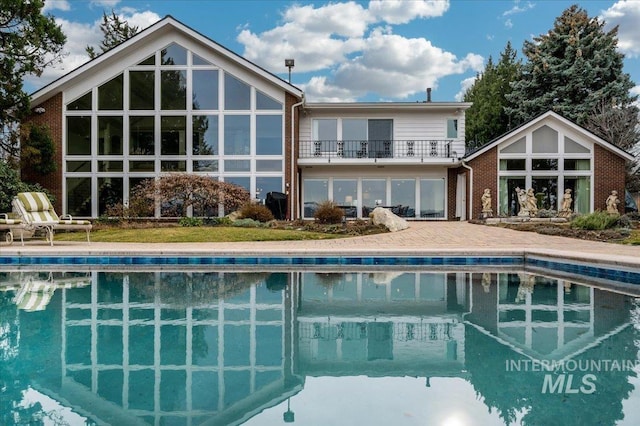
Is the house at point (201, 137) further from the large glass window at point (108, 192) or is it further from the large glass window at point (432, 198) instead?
the large glass window at point (432, 198)

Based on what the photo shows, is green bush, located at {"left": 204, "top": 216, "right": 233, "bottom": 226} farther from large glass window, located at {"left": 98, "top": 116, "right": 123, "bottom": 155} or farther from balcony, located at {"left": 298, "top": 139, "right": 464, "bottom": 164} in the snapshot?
balcony, located at {"left": 298, "top": 139, "right": 464, "bottom": 164}

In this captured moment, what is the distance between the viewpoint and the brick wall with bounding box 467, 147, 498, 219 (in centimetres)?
1884

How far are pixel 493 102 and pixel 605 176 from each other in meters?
16.8

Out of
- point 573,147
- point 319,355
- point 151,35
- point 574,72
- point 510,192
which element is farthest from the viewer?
point 574,72

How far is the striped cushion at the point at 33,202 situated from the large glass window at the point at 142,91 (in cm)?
712

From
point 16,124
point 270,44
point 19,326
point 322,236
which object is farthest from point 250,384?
point 270,44

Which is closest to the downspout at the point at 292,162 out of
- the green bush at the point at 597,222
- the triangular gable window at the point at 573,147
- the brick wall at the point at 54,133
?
the brick wall at the point at 54,133

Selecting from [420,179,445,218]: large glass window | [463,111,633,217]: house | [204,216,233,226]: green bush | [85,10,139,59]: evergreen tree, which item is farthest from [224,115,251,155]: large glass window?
[85,10,139,59]: evergreen tree

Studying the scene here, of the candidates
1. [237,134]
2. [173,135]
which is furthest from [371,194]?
[173,135]

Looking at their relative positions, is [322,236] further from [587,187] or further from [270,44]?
[270,44]

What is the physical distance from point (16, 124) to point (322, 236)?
40.9 ft

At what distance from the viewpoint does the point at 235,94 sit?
18234 millimetres

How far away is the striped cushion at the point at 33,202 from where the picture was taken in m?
11.7

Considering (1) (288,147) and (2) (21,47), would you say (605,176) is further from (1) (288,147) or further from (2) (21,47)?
(2) (21,47)
